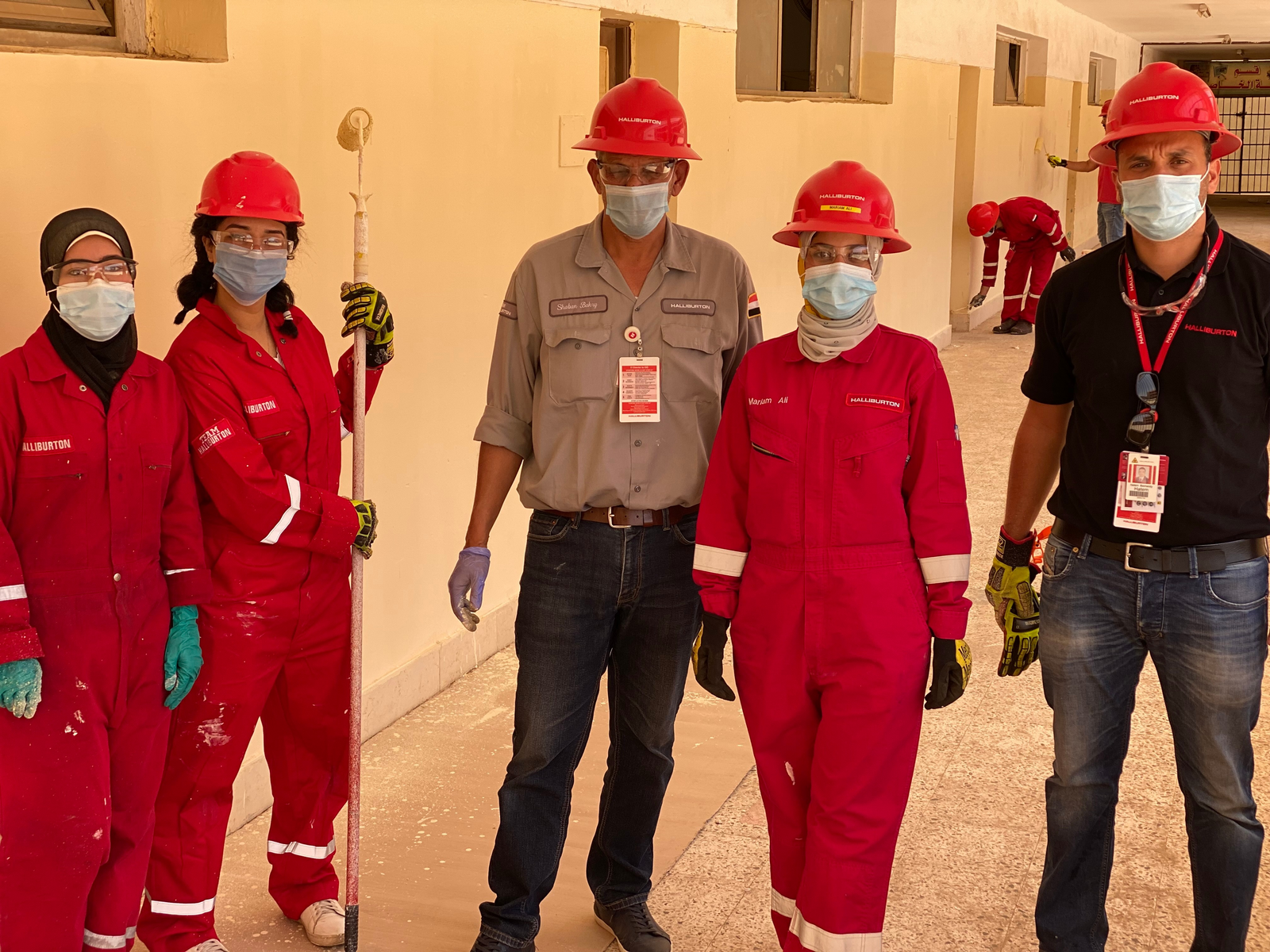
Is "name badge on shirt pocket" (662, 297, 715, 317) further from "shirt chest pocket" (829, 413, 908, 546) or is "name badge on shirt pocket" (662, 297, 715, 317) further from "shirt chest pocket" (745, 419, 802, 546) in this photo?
"shirt chest pocket" (829, 413, 908, 546)

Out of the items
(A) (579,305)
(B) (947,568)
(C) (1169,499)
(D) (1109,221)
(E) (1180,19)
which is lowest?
(B) (947,568)

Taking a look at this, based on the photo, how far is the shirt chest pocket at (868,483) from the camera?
2.50m

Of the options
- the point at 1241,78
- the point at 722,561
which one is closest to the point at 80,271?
the point at 722,561

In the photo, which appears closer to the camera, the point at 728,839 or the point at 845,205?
the point at 845,205

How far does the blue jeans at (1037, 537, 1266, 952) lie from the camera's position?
2.50 metres

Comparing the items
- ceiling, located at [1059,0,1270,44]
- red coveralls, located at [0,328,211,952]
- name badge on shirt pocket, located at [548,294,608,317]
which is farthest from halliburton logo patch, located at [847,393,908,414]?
ceiling, located at [1059,0,1270,44]

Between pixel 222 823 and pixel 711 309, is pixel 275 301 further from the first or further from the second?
pixel 222 823

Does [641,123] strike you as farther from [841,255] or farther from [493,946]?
[493,946]

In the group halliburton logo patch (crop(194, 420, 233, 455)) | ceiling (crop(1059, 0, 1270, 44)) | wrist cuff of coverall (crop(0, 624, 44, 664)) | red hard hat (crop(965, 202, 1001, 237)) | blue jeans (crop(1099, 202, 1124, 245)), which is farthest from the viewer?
ceiling (crop(1059, 0, 1270, 44))

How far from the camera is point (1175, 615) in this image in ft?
8.27

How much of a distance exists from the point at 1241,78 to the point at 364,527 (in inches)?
1164

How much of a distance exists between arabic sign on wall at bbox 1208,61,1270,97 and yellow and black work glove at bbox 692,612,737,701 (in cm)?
2851

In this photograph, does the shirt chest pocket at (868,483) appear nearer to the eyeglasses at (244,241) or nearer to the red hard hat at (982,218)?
the eyeglasses at (244,241)

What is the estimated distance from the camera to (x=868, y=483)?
2.50 metres
